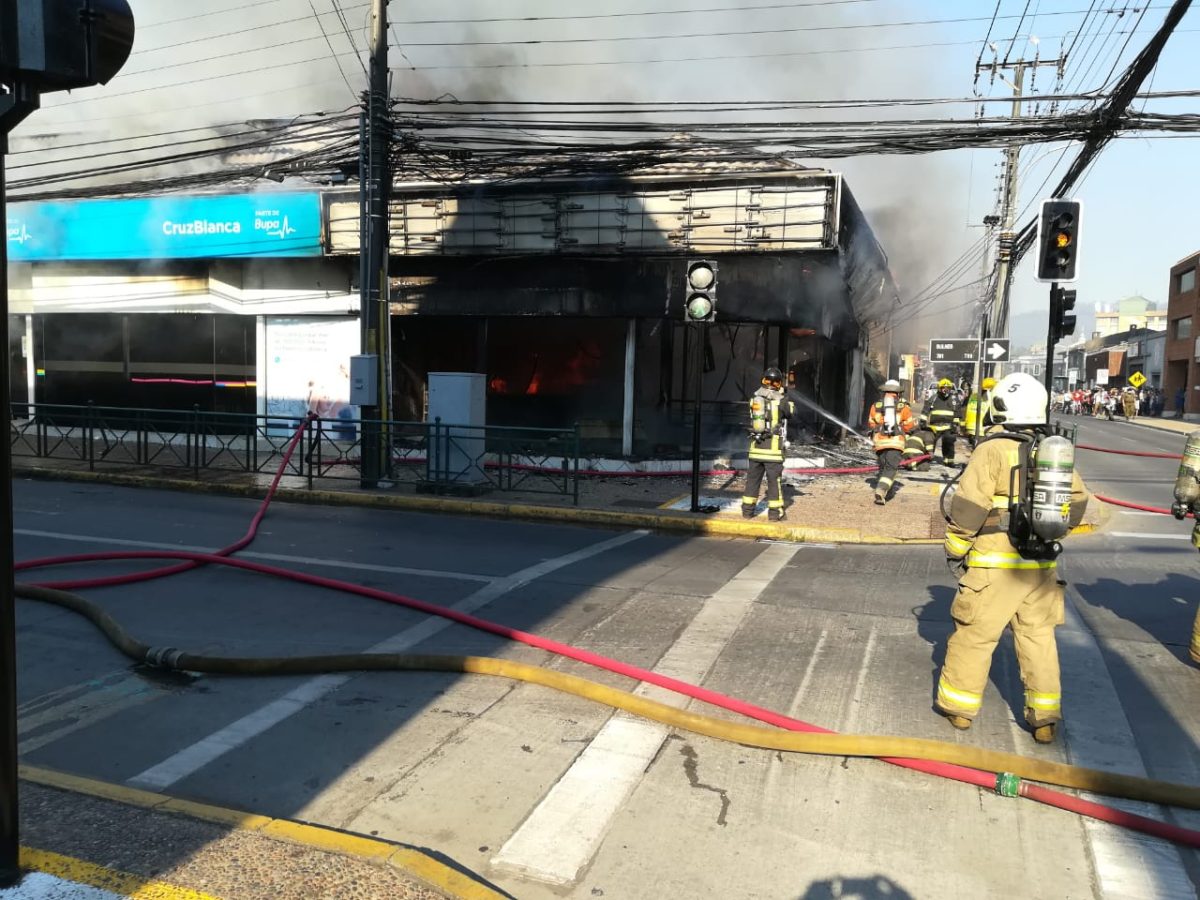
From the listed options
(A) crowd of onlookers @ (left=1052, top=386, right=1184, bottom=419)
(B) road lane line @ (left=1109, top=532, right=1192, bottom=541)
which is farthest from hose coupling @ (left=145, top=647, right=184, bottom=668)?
(A) crowd of onlookers @ (left=1052, top=386, right=1184, bottom=419)

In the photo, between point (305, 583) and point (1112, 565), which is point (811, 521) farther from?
point (305, 583)

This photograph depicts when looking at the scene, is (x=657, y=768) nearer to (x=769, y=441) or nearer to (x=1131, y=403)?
(x=769, y=441)

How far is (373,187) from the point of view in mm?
11359

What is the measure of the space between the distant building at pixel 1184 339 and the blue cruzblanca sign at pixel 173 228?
145 ft

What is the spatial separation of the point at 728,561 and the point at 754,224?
7.23m

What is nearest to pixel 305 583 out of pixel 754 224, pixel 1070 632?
pixel 1070 632

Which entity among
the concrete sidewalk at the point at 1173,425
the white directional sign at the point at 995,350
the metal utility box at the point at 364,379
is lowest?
the concrete sidewalk at the point at 1173,425

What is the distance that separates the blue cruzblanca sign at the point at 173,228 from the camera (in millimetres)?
15523

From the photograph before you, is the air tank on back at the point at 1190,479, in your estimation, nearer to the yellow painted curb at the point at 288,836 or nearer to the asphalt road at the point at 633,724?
the asphalt road at the point at 633,724

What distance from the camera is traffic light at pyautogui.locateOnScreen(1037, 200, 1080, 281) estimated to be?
363 inches

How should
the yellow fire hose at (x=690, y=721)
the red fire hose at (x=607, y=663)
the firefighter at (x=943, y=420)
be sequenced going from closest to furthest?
the red fire hose at (x=607, y=663) < the yellow fire hose at (x=690, y=721) < the firefighter at (x=943, y=420)

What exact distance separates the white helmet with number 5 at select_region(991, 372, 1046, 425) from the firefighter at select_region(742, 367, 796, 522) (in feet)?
17.5

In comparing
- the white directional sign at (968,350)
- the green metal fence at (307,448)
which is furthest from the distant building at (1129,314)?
the green metal fence at (307,448)

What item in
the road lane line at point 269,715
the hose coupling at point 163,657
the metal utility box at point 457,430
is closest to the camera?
the road lane line at point 269,715
